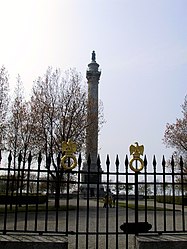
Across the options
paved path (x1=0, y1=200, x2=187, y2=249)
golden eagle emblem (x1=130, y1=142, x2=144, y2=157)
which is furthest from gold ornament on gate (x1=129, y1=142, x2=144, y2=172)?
paved path (x1=0, y1=200, x2=187, y2=249)

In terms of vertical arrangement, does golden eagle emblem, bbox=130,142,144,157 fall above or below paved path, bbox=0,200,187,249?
above

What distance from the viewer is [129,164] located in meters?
6.75

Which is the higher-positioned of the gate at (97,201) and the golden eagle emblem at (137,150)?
the golden eagle emblem at (137,150)

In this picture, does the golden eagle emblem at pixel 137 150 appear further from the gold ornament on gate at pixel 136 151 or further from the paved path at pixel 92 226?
the paved path at pixel 92 226

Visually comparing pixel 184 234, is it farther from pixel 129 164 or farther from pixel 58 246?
pixel 58 246

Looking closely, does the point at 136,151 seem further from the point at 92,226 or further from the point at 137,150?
the point at 92,226

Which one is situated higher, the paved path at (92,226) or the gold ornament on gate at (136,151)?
the gold ornament on gate at (136,151)

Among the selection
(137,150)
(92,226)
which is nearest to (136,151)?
(137,150)

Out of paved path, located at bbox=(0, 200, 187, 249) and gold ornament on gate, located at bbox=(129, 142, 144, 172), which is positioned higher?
gold ornament on gate, located at bbox=(129, 142, 144, 172)

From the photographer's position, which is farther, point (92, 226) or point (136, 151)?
point (92, 226)

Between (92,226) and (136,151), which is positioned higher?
(136,151)

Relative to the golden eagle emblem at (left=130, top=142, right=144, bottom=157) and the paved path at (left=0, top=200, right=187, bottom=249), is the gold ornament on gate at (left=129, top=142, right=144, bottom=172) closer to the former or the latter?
the golden eagle emblem at (left=130, top=142, right=144, bottom=157)

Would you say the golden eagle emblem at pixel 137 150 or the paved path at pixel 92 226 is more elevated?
the golden eagle emblem at pixel 137 150

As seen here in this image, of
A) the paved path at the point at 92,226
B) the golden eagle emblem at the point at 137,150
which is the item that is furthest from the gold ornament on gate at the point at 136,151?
the paved path at the point at 92,226
